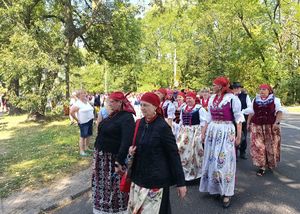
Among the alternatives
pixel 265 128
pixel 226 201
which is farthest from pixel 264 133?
pixel 226 201

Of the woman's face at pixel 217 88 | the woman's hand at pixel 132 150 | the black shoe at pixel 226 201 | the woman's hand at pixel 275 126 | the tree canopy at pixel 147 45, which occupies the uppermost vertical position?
the tree canopy at pixel 147 45

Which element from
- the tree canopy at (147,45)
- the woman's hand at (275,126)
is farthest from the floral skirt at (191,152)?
the tree canopy at (147,45)

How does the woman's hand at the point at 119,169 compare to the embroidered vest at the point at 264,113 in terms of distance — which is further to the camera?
the embroidered vest at the point at 264,113

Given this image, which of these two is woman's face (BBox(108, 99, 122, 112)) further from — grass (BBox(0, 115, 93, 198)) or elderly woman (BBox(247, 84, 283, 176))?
elderly woman (BBox(247, 84, 283, 176))

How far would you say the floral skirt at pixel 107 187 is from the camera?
196 inches

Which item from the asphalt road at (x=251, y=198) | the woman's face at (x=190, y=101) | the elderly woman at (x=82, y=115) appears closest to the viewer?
→ the asphalt road at (x=251, y=198)

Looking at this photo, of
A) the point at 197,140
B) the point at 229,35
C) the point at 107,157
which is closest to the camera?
the point at 107,157

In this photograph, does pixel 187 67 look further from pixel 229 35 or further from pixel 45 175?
pixel 45 175

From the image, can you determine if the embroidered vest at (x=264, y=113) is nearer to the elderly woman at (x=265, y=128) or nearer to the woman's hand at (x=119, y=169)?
the elderly woman at (x=265, y=128)

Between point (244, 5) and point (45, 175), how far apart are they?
99.0 ft

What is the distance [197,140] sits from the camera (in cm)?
740

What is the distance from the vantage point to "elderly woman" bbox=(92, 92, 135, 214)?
4.77 m

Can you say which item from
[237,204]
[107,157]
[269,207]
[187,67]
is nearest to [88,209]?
[107,157]

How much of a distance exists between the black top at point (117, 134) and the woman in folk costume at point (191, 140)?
2709mm
